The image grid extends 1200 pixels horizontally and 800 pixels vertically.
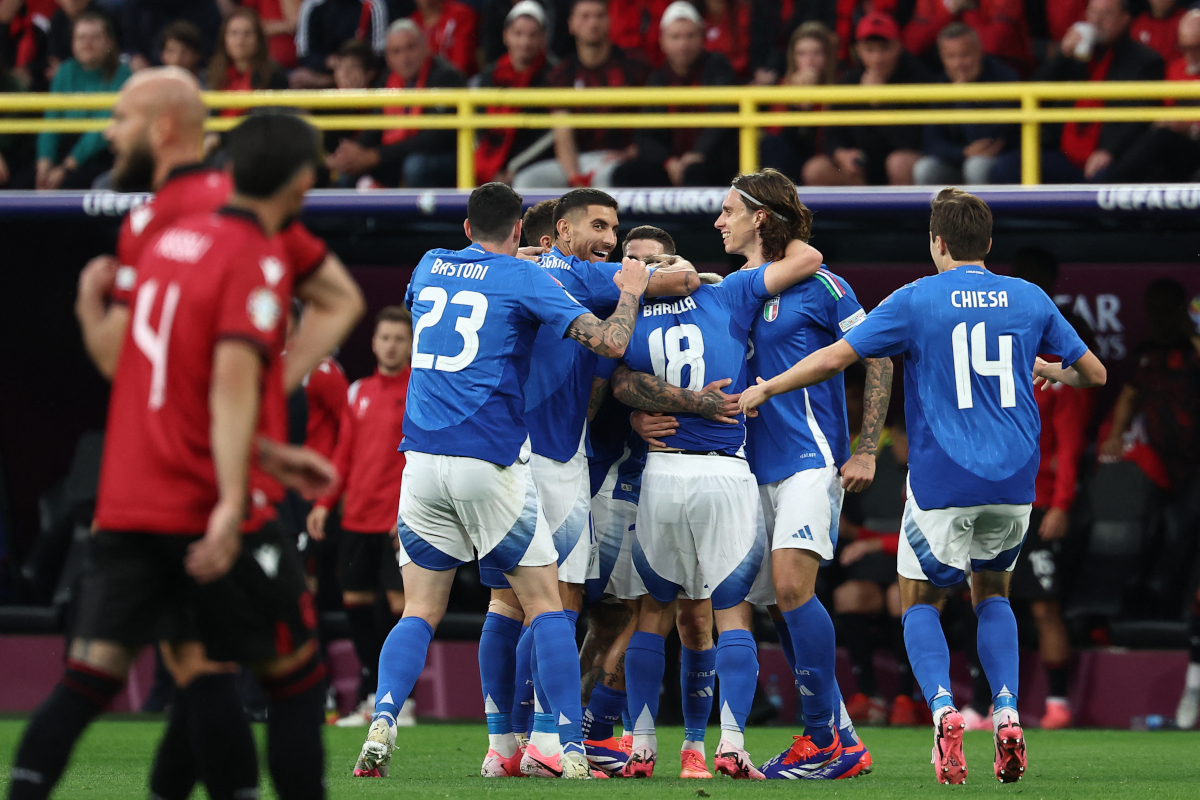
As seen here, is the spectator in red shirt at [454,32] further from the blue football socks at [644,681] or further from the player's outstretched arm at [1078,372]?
the player's outstretched arm at [1078,372]

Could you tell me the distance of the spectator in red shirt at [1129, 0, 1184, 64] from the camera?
939 cm

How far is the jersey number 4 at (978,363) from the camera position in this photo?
5.41 metres

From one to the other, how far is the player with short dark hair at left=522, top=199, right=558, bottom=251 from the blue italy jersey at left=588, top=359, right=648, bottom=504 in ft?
2.66

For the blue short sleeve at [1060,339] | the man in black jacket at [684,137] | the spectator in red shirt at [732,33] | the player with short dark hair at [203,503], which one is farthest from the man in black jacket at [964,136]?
the player with short dark hair at [203,503]

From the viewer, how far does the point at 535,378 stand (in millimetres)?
5949

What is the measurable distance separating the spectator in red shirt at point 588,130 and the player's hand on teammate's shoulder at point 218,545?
21.0 ft

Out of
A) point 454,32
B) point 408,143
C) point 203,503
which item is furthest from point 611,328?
point 454,32

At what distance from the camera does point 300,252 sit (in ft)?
11.5

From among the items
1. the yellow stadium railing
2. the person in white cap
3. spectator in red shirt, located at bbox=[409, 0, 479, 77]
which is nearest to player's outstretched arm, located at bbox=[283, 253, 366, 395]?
the yellow stadium railing

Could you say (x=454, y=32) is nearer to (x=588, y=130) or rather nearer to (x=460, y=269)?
(x=588, y=130)

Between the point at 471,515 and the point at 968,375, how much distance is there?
1847 millimetres

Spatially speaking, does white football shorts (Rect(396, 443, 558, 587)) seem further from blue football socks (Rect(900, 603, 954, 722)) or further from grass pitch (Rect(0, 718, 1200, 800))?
blue football socks (Rect(900, 603, 954, 722))

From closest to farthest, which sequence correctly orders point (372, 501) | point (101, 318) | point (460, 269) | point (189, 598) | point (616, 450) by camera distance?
1. point (189, 598)
2. point (101, 318)
3. point (460, 269)
4. point (616, 450)
5. point (372, 501)

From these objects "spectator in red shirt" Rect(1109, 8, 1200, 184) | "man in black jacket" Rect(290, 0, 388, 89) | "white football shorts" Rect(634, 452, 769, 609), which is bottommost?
"white football shorts" Rect(634, 452, 769, 609)
